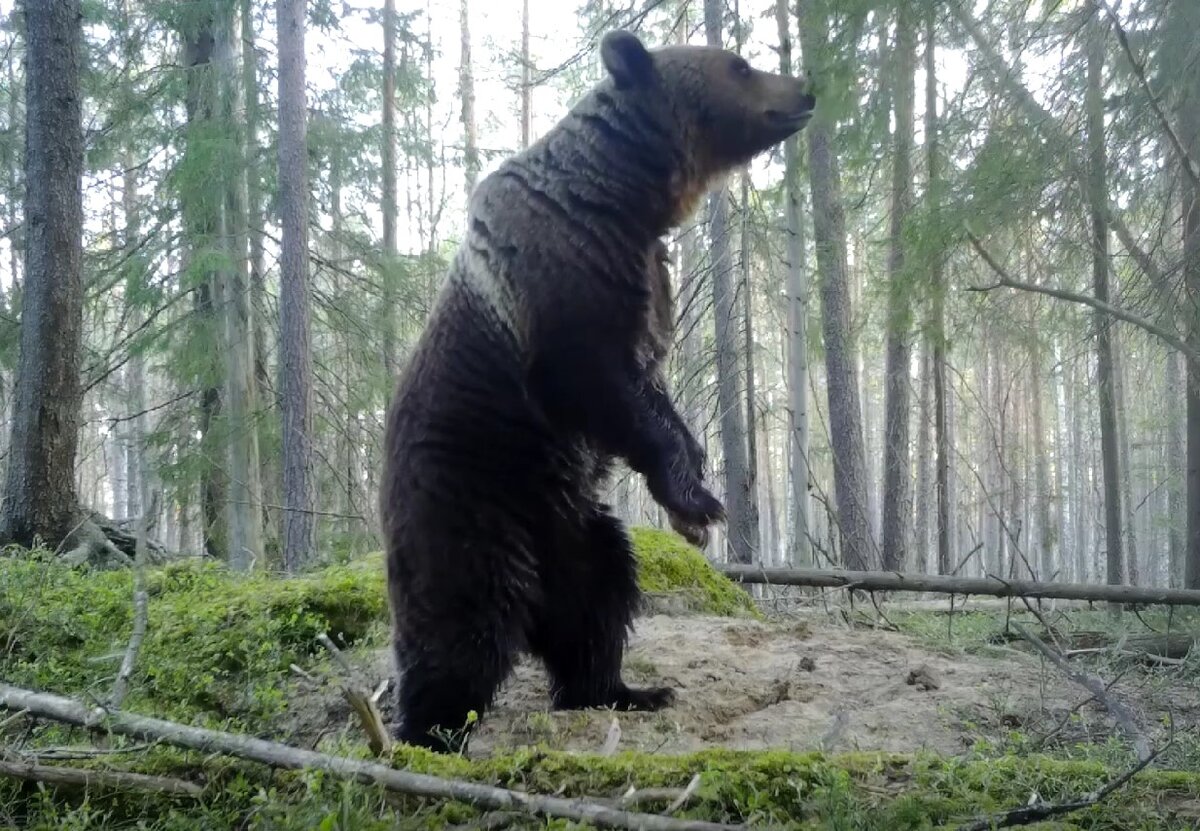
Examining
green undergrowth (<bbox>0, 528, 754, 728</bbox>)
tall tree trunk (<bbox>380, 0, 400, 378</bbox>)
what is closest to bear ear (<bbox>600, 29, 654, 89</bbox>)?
green undergrowth (<bbox>0, 528, 754, 728</bbox>)

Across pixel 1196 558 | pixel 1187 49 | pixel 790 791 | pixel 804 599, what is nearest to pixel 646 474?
pixel 790 791

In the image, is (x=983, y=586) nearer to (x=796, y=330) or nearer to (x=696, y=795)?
(x=796, y=330)

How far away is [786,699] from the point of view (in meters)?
4.10

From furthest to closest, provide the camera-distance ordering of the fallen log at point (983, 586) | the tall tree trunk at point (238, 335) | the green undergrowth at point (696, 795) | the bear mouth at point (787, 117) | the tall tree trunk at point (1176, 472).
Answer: the tall tree trunk at point (1176, 472) → the tall tree trunk at point (238, 335) → the fallen log at point (983, 586) → the bear mouth at point (787, 117) → the green undergrowth at point (696, 795)

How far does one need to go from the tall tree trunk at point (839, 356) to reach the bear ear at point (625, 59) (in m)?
6.23

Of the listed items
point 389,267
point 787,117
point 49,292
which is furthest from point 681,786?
point 389,267

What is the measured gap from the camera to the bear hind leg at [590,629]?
4.06 meters

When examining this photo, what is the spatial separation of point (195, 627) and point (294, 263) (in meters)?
6.38

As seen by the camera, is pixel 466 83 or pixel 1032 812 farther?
pixel 466 83

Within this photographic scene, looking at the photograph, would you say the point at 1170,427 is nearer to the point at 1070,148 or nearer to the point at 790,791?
the point at 1070,148

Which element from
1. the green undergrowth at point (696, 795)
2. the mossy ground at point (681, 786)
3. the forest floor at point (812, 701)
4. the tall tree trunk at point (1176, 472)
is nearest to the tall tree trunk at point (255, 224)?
the forest floor at point (812, 701)

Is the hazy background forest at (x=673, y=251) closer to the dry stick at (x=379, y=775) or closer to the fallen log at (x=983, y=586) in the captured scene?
the fallen log at (x=983, y=586)

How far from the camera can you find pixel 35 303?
7.07 m

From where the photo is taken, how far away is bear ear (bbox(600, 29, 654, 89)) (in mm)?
4273
